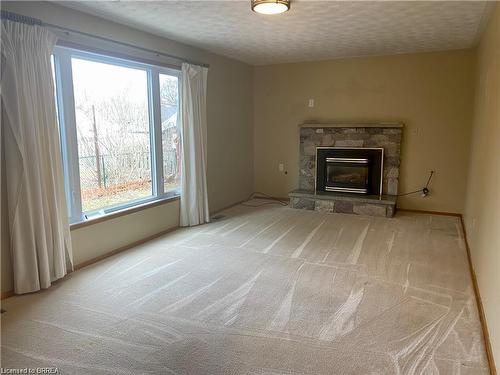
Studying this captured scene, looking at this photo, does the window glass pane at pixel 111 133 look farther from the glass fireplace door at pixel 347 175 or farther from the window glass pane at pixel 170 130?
the glass fireplace door at pixel 347 175

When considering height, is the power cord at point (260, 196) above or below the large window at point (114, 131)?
below

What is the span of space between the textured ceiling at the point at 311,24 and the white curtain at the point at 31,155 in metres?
0.63

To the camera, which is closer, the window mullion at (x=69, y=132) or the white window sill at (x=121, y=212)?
the window mullion at (x=69, y=132)

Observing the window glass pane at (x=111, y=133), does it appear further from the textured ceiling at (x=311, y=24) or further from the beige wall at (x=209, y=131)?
the textured ceiling at (x=311, y=24)

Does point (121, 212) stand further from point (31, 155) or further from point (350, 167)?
point (350, 167)

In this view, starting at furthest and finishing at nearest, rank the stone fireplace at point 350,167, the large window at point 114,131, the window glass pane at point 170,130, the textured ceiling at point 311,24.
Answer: the stone fireplace at point 350,167
the window glass pane at point 170,130
the large window at point 114,131
the textured ceiling at point 311,24

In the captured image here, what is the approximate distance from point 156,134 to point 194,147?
521mm

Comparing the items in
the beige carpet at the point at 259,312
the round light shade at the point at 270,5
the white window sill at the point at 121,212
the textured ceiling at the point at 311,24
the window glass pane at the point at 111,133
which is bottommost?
the beige carpet at the point at 259,312

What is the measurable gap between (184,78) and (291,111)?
2.33 metres

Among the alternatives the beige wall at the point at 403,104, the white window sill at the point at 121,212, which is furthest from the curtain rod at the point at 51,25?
the beige wall at the point at 403,104

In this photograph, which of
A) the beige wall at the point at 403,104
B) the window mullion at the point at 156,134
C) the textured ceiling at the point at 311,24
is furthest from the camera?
the beige wall at the point at 403,104

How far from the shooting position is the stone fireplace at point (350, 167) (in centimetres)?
533

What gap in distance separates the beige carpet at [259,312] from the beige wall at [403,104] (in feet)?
5.18

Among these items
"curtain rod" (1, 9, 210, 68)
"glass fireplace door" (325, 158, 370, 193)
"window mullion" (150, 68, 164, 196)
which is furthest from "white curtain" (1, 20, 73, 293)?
"glass fireplace door" (325, 158, 370, 193)
